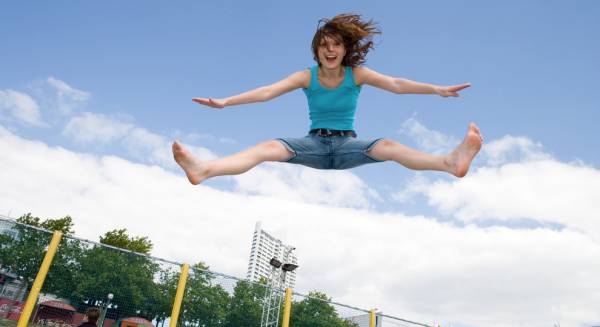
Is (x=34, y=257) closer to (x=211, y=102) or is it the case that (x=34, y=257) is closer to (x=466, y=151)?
(x=211, y=102)

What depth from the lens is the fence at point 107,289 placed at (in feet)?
20.8

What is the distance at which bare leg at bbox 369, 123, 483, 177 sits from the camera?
2.73 metres

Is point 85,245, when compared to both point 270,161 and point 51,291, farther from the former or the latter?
point 270,161

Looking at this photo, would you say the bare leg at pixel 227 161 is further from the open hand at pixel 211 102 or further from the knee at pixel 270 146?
the open hand at pixel 211 102

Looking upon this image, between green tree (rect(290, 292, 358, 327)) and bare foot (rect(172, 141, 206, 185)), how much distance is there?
5.29 m

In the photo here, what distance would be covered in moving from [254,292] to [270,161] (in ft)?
16.6

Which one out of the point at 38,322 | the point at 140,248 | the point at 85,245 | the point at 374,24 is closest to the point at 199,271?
the point at 85,245

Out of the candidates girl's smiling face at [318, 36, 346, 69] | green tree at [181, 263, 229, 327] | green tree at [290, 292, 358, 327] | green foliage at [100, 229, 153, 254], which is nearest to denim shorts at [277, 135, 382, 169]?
girl's smiling face at [318, 36, 346, 69]

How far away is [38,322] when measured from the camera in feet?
21.4

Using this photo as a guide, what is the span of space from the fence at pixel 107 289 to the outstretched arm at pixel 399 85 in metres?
4.60

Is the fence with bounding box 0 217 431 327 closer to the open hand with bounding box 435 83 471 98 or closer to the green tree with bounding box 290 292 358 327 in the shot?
the green tree with bounding box 290 292 358 327

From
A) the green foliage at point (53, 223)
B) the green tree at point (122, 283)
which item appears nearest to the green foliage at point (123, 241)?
the green foliage at point (53, 223)

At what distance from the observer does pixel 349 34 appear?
3.31 m

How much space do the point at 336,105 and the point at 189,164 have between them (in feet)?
3.80
